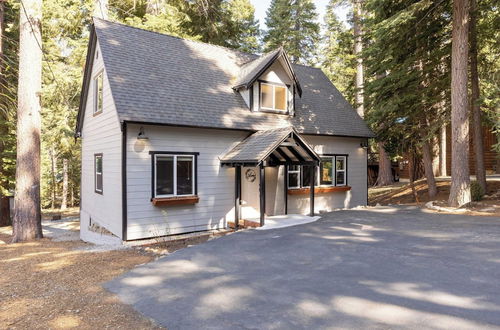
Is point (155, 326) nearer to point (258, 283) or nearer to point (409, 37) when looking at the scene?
point (258, 283)

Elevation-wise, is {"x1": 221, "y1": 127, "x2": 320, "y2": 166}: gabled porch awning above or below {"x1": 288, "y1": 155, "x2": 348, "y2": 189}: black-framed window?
above

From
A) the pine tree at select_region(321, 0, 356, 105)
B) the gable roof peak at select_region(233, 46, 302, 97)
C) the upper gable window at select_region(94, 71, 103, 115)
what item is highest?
the pine tree at select_region(321, 0, 356, 105)

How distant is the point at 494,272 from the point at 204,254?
17.6ft

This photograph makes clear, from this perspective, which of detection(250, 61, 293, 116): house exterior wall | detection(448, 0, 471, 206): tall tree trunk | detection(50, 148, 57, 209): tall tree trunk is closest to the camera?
detection(448, 0, 471, 206): tall tree trunk

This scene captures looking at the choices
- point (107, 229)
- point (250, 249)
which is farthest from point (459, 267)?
point (107, 229)

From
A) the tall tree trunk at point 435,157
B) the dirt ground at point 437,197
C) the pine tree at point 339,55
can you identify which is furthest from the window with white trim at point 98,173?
the tall tree trunk at point 435,157

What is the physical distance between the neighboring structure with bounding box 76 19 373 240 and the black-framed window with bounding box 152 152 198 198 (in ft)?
0.10

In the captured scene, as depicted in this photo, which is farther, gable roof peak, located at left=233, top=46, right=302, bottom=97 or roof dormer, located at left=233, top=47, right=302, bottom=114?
roof dormer, located at left=233, top=47, right=302, bottom=114

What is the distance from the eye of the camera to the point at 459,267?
18.6ft

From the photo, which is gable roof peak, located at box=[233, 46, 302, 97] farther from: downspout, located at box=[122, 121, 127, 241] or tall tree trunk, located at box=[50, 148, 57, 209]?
tall tree trunk, located at box=[50, 148, 57, 209]

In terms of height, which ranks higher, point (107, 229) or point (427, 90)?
point (427, 90)

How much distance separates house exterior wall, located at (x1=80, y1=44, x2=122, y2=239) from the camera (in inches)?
387

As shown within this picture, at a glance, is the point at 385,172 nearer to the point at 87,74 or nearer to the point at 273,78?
the point at 273,78

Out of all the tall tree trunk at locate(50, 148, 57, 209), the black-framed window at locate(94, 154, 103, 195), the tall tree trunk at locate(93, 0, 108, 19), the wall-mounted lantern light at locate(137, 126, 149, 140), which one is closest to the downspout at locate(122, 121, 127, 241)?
the wall-mounted lantern light at locate(137, 126, 149, 140)
